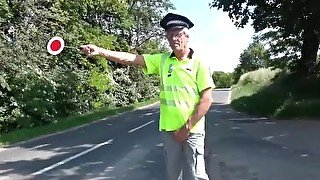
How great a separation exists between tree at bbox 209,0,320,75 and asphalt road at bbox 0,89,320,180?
641cm

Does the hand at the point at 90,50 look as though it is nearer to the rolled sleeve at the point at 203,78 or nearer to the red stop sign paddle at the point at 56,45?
the red stop sign paddle at the point at 56,45

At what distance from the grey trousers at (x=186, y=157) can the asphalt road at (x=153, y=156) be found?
420cm

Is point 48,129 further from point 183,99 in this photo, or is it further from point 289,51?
point 183,99

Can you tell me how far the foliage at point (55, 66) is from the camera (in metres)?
21.8

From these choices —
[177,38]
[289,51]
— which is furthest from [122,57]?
[289,51]

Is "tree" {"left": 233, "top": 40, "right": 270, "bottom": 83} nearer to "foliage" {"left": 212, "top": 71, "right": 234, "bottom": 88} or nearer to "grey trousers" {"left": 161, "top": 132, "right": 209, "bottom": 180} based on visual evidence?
"foliage" {"left": 212, "top": 71, "right": 234, "bottom": 88}

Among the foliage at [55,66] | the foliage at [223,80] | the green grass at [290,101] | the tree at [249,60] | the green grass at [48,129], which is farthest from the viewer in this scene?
the foliage at [223,80]

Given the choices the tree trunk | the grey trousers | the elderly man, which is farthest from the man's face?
the tree trunk

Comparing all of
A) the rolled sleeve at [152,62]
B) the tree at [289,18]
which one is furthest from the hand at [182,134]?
the tree at [289,18]

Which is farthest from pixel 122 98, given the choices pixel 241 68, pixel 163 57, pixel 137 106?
pixel 241 68

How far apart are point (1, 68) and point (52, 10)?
22.6 feet

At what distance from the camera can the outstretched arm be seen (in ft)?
14.0

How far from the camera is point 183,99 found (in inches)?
163

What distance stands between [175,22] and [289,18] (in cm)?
1859
